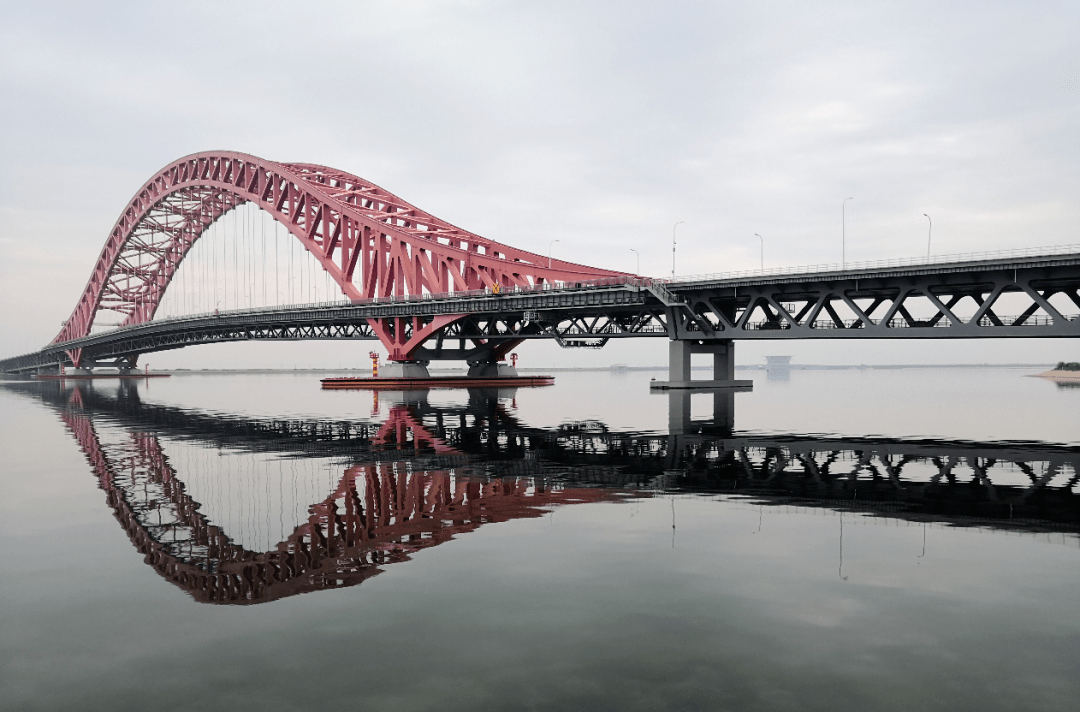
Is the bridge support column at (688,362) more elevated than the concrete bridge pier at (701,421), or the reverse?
the bridge support column at (688,362)

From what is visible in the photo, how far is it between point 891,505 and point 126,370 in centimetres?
19039

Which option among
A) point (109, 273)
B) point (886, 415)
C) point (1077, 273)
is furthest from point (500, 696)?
point (109, 273)

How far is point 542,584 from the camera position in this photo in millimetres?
10922

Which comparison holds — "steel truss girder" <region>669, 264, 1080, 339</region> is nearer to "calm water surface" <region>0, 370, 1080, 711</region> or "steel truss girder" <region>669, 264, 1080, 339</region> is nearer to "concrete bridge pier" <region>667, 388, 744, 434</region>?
"concrete bridge pier" <region>667, 388, 744, 434</region>

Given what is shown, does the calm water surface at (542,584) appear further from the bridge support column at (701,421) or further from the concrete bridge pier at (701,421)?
the concrete bridge pier at (701,421)

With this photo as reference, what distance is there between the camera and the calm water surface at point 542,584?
767cm

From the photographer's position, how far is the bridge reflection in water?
1305 cm

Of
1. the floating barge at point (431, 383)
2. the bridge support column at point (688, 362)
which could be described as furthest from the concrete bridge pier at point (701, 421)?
the floating barge at point (431, 383)

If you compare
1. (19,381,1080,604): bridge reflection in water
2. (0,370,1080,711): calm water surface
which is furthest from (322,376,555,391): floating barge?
(0,370,1080,711): calm water surface

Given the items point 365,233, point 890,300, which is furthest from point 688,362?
point 365,233

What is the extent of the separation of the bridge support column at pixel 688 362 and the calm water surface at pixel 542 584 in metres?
47.2

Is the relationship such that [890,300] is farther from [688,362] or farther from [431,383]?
[431,383]

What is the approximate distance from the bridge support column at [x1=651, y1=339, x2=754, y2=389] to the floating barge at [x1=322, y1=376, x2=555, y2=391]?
2586 centimetres

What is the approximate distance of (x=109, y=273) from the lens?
154 metres
